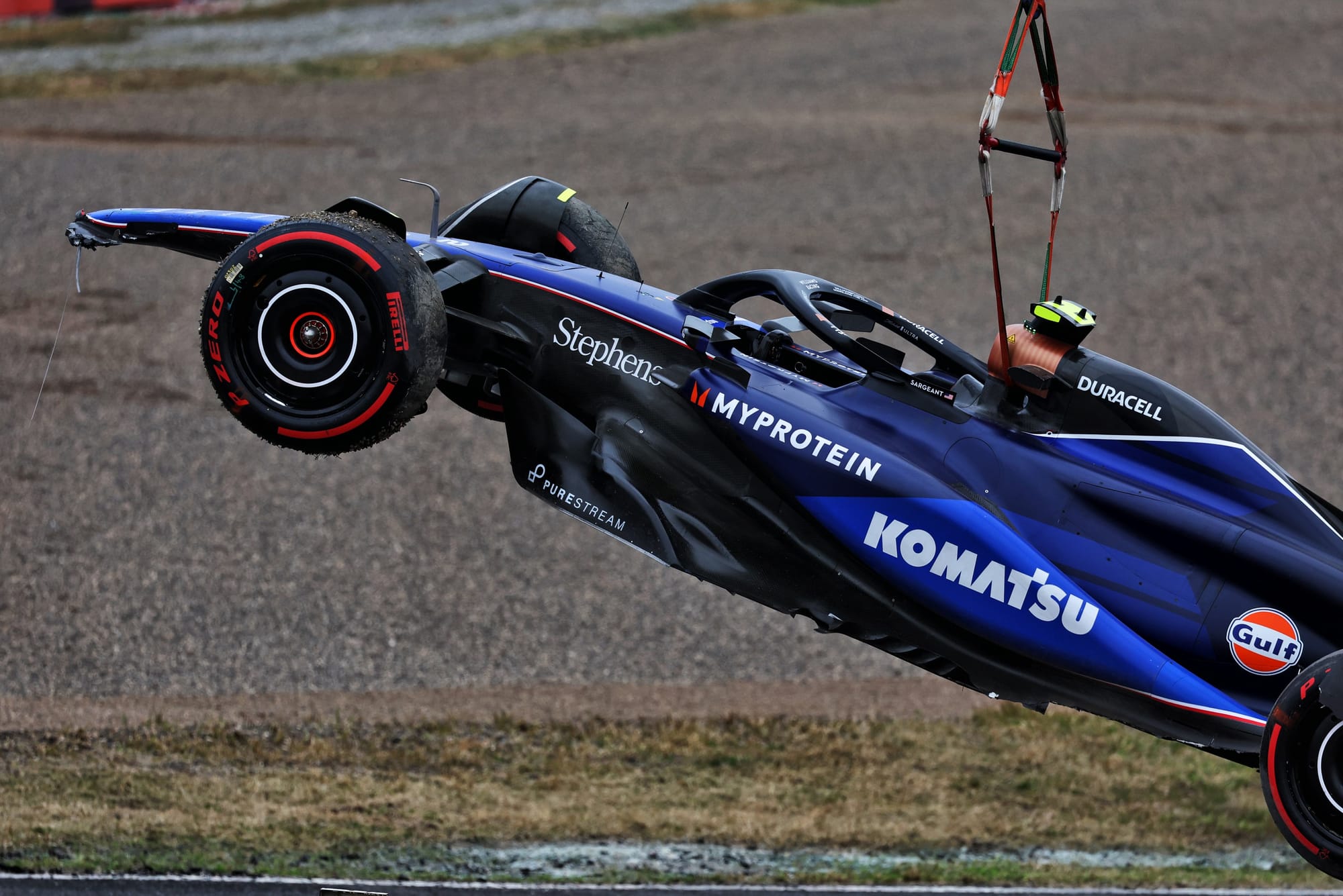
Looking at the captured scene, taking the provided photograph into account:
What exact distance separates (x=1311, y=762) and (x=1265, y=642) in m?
0.80

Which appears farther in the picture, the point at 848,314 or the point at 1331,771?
the point at 848,314

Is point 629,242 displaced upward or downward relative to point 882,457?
upward

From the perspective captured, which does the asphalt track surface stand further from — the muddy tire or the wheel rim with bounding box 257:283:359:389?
the wheel rim with bounding box 257:283:359:389

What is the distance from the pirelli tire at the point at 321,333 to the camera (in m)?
6.76

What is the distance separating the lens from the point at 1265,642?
658 centimetres

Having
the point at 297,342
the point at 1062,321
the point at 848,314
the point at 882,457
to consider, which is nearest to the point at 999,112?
the point at 1062,321

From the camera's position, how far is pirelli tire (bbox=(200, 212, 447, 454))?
22.2 feet

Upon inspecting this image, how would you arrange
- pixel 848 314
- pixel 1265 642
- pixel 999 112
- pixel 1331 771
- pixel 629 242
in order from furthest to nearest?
pixel 629 242
pixel 848 314
pixel 999 112
pixel 1265 642
pixel 1331 771

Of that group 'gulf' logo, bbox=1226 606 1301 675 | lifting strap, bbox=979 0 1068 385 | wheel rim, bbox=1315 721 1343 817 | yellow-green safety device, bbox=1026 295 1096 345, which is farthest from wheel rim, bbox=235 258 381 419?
wheel rim, bbox=1315 721 1343 817

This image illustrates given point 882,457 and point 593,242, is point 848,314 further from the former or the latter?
point 593,242

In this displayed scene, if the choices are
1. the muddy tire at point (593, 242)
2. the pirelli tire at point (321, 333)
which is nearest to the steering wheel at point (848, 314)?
the muddy tire at point (593, 242)

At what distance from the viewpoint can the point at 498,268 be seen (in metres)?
7.65

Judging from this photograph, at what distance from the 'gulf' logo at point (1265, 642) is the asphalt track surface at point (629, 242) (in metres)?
10.8

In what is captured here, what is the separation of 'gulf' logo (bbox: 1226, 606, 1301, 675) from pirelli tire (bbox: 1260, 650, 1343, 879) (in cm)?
58
